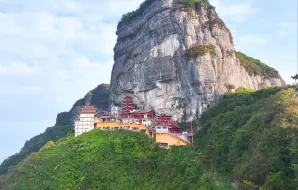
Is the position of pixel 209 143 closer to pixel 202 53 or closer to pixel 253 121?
pixel 253 121

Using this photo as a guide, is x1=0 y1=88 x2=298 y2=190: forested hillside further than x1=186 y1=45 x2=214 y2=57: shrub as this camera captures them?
No

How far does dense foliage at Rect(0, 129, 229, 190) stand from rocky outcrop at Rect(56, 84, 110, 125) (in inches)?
1164

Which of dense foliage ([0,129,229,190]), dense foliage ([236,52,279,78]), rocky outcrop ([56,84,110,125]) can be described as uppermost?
dense foliage ([236,52,279,78])

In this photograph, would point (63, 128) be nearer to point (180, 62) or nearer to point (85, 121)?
point (85, 121)

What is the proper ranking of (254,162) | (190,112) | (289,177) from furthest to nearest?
(190,112)
(254,162)
(289,177)

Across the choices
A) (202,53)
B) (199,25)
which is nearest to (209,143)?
(202,53)

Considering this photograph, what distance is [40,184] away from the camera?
34.4 metres

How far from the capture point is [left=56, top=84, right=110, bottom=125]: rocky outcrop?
71375mm

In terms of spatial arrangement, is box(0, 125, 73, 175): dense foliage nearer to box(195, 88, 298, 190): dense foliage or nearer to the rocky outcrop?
the rocky outcrop

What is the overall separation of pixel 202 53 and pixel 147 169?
16611 millimetres

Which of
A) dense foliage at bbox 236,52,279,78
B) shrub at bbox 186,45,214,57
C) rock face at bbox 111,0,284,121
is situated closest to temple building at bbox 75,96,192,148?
rock face at bbox 111,0,284,121

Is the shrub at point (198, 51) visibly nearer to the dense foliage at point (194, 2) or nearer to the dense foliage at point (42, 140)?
the dense foliage at point (194, 2)

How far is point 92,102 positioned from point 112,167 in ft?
132

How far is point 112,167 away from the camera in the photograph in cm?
3419
